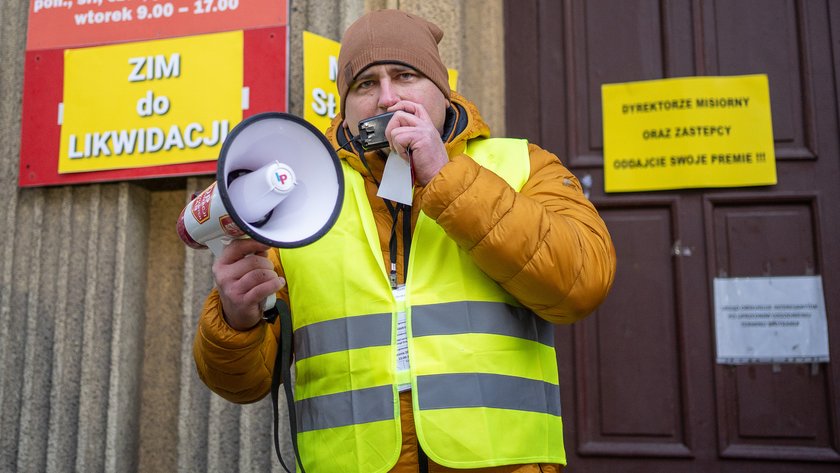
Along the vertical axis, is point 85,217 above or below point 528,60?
below

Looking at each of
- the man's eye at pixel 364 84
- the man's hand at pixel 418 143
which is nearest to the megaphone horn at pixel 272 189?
the man's hand at pixel 418 143

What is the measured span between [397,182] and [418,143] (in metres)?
0.10

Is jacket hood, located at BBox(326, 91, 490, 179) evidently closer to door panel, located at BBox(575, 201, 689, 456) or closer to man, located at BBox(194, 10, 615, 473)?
man, located at BBox(194, 10, 615, 473)

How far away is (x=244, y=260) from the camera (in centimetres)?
157

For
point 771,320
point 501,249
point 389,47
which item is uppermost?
point 389,47

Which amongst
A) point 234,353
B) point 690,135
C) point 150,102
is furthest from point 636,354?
point 150,102

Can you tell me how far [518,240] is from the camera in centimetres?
150

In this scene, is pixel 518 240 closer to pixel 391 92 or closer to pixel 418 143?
pixel 418 143

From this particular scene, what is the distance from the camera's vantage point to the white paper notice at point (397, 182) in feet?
5.33

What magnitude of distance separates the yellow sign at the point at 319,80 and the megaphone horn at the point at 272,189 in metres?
1.23

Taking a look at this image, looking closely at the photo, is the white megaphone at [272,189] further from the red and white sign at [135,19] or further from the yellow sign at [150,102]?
the red and white sign at [135,19]

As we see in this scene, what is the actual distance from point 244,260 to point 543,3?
215 cm

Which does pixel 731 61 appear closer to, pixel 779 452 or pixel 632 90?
pixel 632 90

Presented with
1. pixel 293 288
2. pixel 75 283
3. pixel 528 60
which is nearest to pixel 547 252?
pixel 293 288
